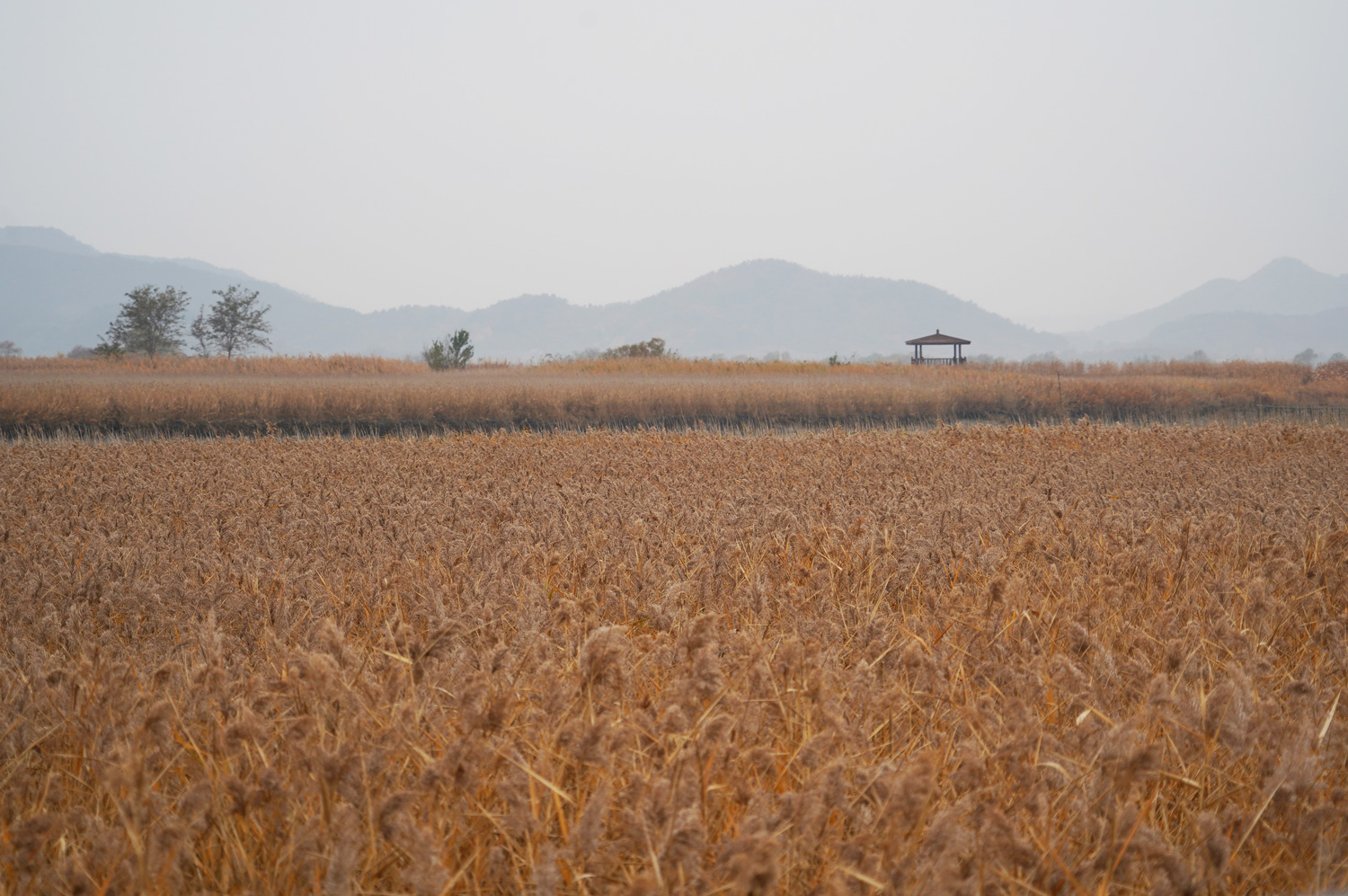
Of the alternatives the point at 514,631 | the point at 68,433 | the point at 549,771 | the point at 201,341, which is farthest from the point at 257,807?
the point at 201,341

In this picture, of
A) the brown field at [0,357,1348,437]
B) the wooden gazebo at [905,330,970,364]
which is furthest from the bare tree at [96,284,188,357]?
the wooden gazebo at [905,330,970,364]

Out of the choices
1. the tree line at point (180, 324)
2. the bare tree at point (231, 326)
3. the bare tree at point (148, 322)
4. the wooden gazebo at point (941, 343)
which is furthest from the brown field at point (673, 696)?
the bare tree at point (231, 326)

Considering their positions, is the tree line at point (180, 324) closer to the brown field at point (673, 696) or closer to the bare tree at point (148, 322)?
the bare tree at point (148, 322)

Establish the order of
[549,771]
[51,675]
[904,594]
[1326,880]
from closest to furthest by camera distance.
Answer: [1326,880]
[549,771]
[51,675]
[904,594]

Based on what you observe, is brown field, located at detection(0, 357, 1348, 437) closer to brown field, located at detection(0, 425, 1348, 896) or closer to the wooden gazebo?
brown field, located at detection(0, 425, 1348, 896)

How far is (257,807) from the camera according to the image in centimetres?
130

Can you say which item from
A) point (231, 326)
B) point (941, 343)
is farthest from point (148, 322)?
point (941, 343)

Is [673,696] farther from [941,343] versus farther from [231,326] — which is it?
[231,326]

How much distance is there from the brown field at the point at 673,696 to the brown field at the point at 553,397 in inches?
323

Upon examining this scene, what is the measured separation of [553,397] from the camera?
1570 cm

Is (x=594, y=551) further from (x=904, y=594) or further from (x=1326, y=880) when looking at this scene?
(x=1326, y=880)

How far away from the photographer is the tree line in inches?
1933

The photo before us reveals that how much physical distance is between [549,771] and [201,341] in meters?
61.1

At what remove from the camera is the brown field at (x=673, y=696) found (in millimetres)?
1166
